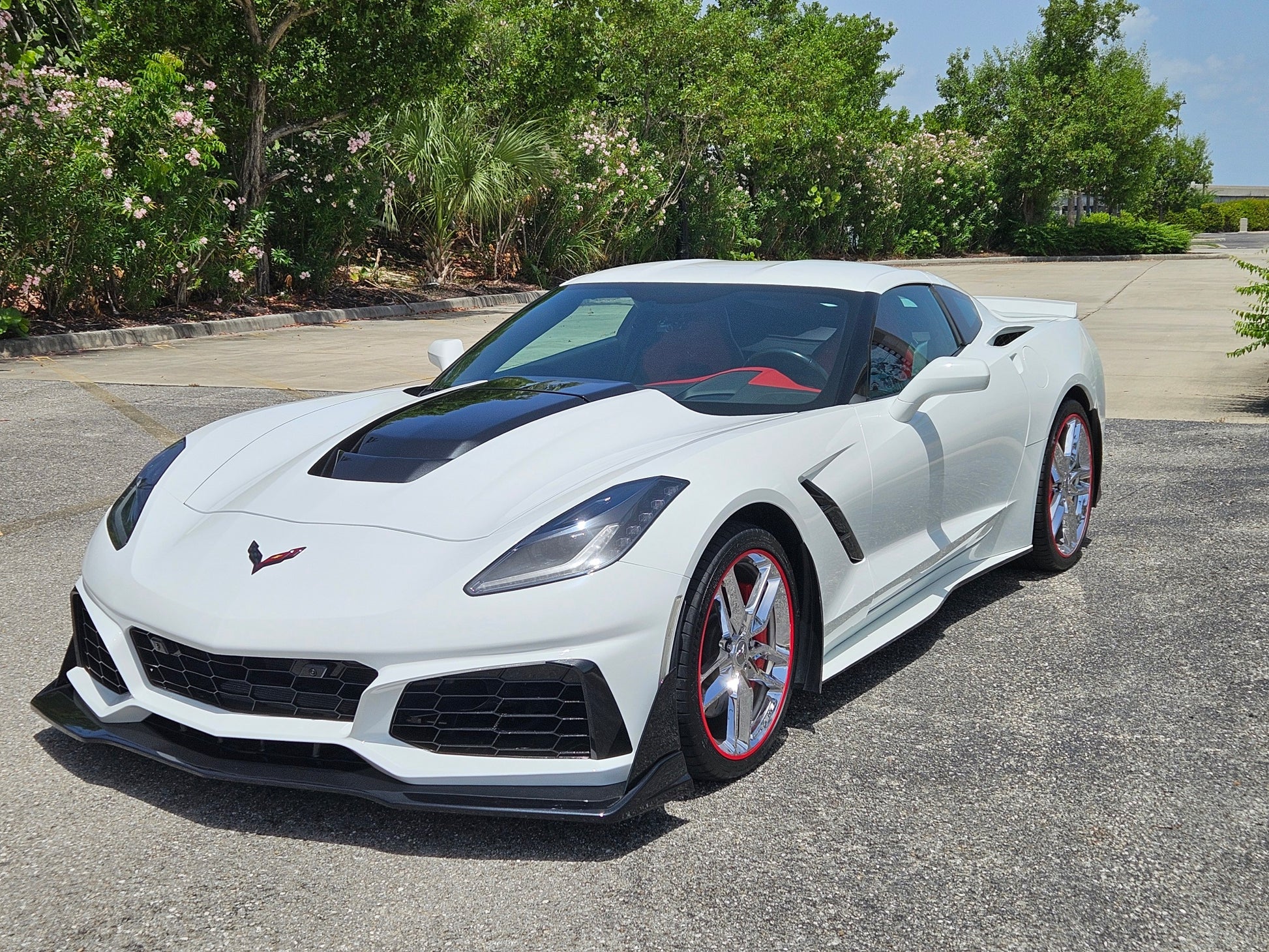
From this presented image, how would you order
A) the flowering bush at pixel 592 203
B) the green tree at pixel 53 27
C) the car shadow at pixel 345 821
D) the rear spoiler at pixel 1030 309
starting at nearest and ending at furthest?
the car shadow at pixel 345 821, the rear spoiler at pixel 1030 309, the green tree at pixel 53 27, the flowering bush at pixel 592 203

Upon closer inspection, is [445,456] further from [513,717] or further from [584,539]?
[513,717]

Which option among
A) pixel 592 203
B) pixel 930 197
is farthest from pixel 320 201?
pixel 930 197

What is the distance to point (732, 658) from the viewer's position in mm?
3066

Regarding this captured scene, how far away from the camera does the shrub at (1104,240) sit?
38.7 m

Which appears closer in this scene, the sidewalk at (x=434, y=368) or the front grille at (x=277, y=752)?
the front grille at (x=277, y=752)

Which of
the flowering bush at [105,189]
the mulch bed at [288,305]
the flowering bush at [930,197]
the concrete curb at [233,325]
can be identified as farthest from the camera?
the flowering bush at [930,197]

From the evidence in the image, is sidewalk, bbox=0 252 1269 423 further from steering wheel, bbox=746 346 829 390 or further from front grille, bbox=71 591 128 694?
front grille, bbox=71 591 128 694

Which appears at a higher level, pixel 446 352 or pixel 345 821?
Answer: pixel 446 352

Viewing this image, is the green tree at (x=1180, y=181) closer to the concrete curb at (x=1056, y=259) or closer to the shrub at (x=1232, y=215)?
the shrub at (x=1232, y=215)

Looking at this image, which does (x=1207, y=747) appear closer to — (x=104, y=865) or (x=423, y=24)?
(x=104, y=865)

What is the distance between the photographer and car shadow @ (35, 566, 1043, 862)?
2.82 m

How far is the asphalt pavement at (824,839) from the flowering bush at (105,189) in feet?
33.4

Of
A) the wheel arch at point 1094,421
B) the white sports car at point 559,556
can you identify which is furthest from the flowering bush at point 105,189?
the wheel arch at point 1094,421

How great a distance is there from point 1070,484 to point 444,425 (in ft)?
9.23
